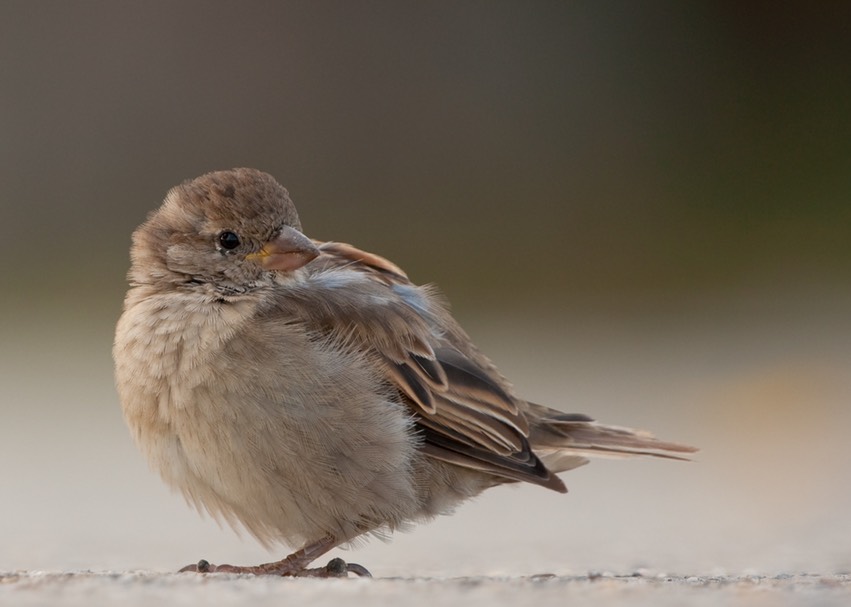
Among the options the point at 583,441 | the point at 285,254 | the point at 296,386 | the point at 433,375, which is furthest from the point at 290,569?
the point at 583,441

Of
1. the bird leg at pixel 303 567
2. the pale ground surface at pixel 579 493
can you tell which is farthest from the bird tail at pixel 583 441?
the bird leg at pixel 303 567

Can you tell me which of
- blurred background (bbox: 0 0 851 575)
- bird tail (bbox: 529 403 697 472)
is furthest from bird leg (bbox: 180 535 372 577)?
blurred background (bbox: 0 0 851 575)

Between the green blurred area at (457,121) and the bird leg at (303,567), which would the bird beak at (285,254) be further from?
the green blurred area at (457,121)

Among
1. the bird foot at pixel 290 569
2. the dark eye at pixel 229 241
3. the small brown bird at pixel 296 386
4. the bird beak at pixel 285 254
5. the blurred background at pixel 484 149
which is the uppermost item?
the blurred background at pixel 484 149

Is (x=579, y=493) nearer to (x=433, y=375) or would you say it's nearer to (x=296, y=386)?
(x=433, y=375)

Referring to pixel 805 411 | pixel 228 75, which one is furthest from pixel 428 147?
pixel 805 411

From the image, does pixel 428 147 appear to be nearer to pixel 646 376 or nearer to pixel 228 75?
pixel 228 75
